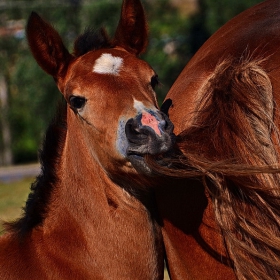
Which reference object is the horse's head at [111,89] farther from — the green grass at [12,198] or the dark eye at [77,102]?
the green grass at [12,198]

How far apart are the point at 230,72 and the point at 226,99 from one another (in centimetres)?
15

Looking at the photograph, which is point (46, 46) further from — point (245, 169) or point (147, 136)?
point (245, 169)

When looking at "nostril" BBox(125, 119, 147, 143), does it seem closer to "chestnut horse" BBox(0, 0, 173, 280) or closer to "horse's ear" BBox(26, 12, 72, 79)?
"chestnut horse" BBox(0, 0, 173, 280)

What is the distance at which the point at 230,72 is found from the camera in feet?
12.9

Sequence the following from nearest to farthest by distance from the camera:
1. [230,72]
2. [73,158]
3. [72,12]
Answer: [230,72] < [73,158] < [72,12]

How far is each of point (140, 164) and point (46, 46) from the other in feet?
3.22

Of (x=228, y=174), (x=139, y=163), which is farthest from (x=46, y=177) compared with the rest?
(x=228, y=174)

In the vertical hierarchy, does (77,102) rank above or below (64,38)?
above

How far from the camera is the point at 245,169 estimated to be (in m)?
3.57

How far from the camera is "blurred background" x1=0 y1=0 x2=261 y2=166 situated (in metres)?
14.2

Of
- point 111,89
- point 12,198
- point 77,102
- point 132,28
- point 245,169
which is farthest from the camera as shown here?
point 12,198

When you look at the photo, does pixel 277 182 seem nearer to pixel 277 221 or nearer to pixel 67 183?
pixel 277 221

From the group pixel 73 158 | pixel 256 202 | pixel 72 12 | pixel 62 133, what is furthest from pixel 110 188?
pixel 72 12

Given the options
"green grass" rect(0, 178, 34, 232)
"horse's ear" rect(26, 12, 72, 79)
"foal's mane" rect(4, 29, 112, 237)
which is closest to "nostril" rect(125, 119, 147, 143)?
"horse's ear" rect(26, 12, 72, 79)
